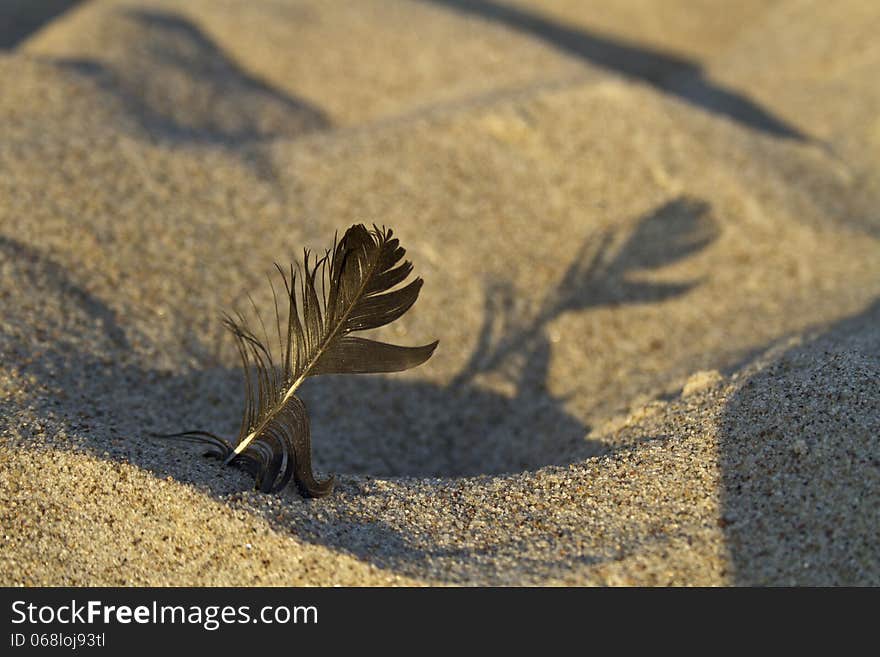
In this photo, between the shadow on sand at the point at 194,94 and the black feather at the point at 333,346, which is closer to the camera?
the black feather at the point at 333,346

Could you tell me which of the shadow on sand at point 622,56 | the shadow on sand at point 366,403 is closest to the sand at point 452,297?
the shadow on sand at point 366,403

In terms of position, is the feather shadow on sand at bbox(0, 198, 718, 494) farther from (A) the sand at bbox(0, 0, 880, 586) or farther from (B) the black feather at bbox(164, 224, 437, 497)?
(B) the black feather at bbox(164, 224, 437, 497)

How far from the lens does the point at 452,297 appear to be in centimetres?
413

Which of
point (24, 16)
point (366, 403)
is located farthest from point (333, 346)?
point (24, 16)

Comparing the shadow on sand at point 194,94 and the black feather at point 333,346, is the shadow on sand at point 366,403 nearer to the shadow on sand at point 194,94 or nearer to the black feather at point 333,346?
the black feather at point 333,346

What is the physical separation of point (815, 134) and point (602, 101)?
67.3 inches

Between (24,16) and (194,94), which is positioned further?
(24,16)

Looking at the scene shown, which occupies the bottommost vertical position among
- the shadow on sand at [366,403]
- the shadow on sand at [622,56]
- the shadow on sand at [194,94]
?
the shadow on sand at [366,403]

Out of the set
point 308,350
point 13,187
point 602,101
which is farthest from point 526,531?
point 602,101

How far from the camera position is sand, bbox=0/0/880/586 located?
233 centimetres

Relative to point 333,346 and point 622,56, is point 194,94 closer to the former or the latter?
point 333,346

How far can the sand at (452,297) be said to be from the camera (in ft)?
7.64

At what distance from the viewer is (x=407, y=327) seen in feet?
13.0
